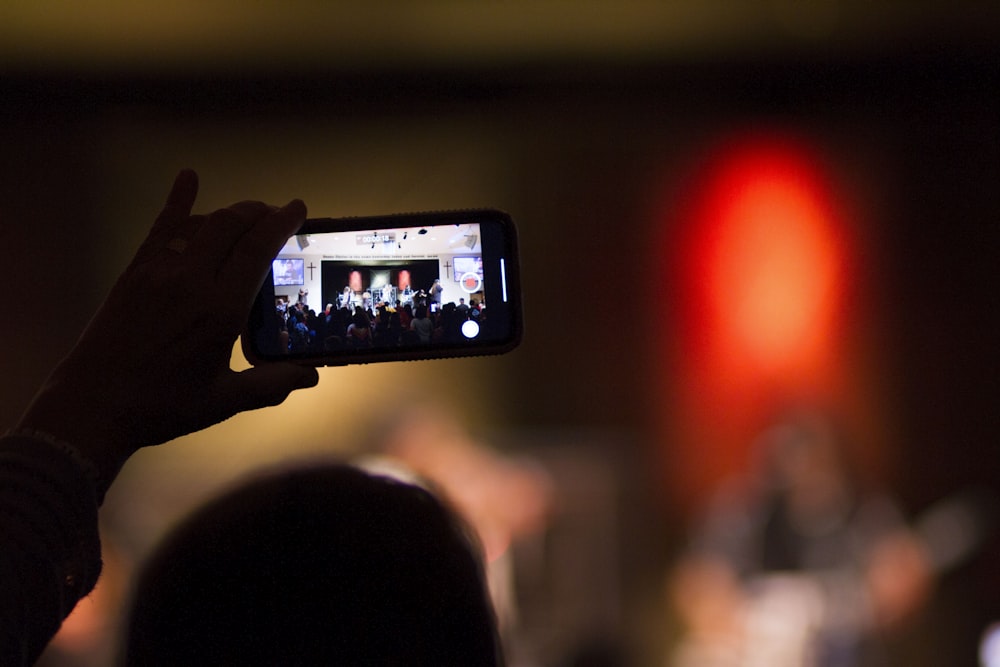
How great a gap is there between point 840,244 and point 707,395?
2.50 feet

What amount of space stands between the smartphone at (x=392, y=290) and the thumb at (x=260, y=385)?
16cm

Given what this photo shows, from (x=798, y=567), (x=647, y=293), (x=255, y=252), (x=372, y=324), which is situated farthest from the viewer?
(x=647, y=293)

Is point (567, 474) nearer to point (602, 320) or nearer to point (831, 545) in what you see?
point (602, 320)

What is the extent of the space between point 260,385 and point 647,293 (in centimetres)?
240

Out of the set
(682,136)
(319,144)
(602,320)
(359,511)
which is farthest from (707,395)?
(359,511)

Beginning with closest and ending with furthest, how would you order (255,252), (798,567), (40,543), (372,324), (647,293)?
(40,543) → (255,252) → (372,324) → (798,567) → (647,293)

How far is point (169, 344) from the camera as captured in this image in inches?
15.0

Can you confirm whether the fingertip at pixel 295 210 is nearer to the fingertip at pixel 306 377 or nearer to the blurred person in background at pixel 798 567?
the fingertip at pixel 306 377

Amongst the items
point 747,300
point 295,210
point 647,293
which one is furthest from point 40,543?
point 747,300

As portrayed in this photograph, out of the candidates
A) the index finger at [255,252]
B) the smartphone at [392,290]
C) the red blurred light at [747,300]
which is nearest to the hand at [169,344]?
the index finger at [255,252]

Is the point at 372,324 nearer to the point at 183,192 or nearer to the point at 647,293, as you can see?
the point at 183,192

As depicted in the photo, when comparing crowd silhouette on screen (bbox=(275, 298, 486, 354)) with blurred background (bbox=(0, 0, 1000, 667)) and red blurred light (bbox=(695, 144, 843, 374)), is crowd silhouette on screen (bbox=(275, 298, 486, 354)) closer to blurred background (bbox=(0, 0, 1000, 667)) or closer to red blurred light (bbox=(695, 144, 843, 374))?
blurred background (bbox=(0, 0, 1000, 667))

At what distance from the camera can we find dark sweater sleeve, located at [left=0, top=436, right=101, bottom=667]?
28 centimetres

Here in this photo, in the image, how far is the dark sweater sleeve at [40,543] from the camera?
0.28m
